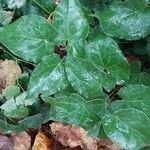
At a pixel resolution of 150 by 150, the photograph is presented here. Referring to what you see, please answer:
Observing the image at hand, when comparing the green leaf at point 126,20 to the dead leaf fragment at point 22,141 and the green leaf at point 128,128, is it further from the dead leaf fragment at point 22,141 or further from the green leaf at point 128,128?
the dead leaf fragment at point 22,141

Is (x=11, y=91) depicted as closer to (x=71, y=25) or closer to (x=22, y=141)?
(x=22, y=141)

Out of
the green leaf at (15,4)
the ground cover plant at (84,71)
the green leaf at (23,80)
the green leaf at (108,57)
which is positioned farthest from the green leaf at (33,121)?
the green leaf at (15,4)

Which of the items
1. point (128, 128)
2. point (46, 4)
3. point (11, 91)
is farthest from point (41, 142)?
point (46, 4)

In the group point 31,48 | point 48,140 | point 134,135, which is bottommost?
point 48,140

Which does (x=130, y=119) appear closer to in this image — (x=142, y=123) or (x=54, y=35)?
(x=142, y=123)

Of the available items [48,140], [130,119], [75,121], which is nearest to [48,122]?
[48,140]
